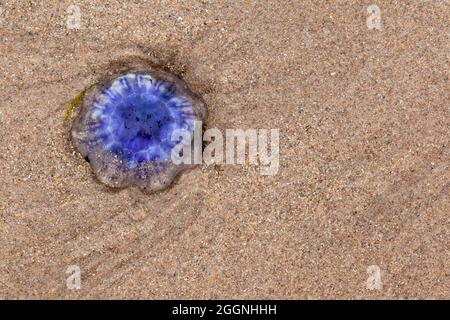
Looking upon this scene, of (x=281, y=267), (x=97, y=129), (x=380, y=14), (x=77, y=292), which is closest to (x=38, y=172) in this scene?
(x=97, y=129)

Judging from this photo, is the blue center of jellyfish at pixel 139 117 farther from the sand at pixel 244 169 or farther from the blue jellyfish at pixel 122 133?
the sand at pixel 244 169

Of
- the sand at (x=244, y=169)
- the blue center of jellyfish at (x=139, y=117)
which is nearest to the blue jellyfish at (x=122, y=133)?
the blue center of jellyfish at (x=139, y=117)

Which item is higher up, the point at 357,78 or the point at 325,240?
the point at 357,78

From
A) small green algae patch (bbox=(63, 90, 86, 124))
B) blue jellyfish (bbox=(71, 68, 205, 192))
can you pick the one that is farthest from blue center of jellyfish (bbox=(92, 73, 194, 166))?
small green algae patch (bbox=(63, 90, 86, 124))

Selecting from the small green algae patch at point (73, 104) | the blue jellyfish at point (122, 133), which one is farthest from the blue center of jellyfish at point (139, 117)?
the small green algae patch at point (73, 104)

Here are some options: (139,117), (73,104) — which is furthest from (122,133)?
(73,104)
